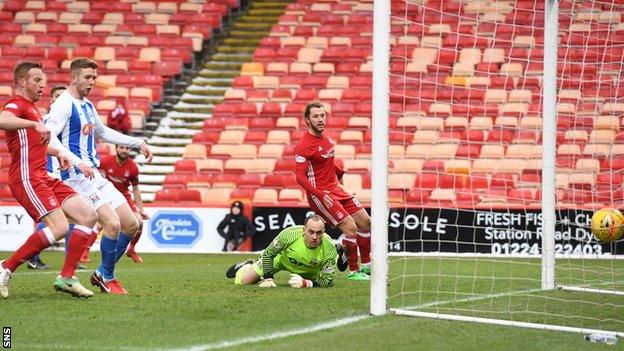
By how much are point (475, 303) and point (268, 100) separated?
1651 cm

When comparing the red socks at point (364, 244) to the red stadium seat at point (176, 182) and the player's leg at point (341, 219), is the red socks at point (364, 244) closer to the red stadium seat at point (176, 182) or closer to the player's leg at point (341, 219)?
the player's leg at point (341, 219)

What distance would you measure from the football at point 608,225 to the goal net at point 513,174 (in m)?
0.70

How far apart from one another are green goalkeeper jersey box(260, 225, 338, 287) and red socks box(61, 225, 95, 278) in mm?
2398

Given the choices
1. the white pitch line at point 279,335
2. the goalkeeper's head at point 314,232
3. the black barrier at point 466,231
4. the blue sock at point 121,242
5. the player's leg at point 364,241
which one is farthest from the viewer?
the black barrier at point 466,231

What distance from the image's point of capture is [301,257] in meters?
12.2

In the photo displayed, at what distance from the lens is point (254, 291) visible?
1148 cm

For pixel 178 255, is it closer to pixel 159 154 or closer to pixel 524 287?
pixel 159 154

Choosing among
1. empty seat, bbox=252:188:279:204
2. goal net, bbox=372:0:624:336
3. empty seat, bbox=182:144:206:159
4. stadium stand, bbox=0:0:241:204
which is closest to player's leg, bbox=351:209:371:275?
goal net, bbox=372:0:624:336

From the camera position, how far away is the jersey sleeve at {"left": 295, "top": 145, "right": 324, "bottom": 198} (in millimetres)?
13008

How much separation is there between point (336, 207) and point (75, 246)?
149 inches

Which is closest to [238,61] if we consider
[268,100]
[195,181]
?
[268,100]

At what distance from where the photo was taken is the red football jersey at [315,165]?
13055 millimetres

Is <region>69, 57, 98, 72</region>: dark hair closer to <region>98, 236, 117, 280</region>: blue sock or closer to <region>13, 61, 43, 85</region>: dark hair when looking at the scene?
<region>13, 61, 43, 85</region>: dark hair

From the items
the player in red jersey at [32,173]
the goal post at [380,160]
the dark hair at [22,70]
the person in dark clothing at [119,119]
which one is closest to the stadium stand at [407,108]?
the person in dark clothing at [119,119]
